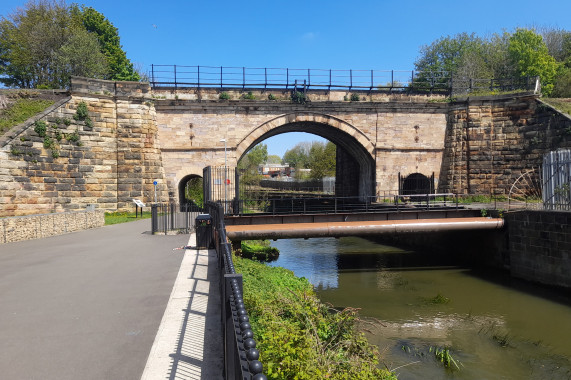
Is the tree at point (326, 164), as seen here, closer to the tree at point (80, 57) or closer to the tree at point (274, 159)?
the tree at point (80, 57)

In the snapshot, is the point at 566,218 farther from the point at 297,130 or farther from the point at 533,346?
the point at 297,130

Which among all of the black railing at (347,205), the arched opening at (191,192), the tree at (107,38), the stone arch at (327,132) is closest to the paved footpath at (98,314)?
the black railing at (347,205)

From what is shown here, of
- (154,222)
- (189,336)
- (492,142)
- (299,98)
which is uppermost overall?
(299,98)

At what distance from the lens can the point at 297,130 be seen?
31.0m

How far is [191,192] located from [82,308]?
33.1 meters

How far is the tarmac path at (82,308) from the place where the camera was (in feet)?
14.7

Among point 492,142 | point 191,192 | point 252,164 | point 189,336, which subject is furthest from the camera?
point 252,164

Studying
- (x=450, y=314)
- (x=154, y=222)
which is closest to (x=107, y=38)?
(x=154, y=222)

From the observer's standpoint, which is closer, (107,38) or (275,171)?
(107,38)

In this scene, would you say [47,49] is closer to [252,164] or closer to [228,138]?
[228,138]

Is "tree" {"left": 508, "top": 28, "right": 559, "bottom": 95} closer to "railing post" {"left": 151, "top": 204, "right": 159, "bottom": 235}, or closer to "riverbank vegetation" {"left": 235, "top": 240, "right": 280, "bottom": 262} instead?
"riverbank vegetation" {"left": 235, "top": 240, "right": 280, "bottom": 262}

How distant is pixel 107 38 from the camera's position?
41.5m

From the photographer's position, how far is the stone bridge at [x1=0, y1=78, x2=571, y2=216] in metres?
22.0

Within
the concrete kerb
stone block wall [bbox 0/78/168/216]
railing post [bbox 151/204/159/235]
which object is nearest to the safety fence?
the concrete kerb
